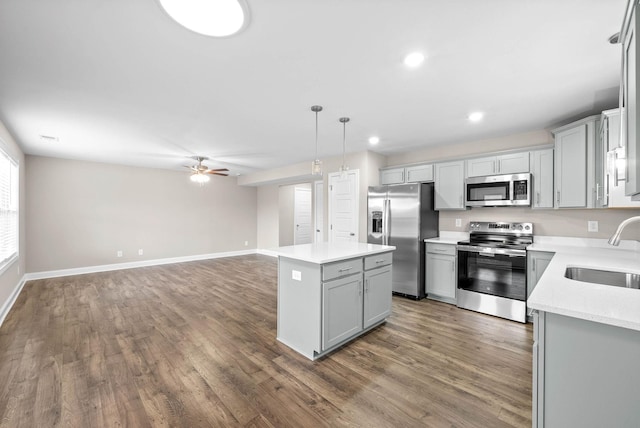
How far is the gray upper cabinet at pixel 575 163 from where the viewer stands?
2916 millimetres

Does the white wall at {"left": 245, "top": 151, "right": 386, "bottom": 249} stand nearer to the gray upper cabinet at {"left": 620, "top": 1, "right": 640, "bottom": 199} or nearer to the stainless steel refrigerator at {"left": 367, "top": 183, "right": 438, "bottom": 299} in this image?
the stainless steel refrigerator at {"left": 367, "top": 183, "right": 438, "bottom": 299}

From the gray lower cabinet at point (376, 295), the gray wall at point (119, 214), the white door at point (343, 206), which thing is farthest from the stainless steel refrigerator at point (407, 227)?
the gray wall at point (119, 214)

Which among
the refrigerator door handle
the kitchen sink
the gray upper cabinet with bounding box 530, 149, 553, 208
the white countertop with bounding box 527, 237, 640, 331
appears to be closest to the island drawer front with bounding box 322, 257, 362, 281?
the white countertop with bounding box 527, 237, 640, 331

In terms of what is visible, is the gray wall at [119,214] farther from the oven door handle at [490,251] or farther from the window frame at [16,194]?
the oven door handle at [490,251]

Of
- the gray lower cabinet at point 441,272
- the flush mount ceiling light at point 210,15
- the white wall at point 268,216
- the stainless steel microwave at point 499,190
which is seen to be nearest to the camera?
the flush mount ceiling light at point 210,15

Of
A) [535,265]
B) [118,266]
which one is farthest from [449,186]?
[118,266]

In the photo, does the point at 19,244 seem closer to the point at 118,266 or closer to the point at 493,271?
the point at 118,266

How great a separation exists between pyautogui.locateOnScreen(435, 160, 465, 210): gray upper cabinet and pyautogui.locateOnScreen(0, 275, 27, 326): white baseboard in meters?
6.05

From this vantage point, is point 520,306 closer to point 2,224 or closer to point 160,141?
point 160,141

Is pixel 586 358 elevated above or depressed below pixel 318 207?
below

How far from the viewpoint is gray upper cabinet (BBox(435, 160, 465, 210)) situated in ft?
13.3

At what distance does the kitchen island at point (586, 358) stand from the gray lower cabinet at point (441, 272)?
2.50 metres

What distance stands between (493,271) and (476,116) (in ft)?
6.47

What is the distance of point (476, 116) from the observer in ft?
10.4
